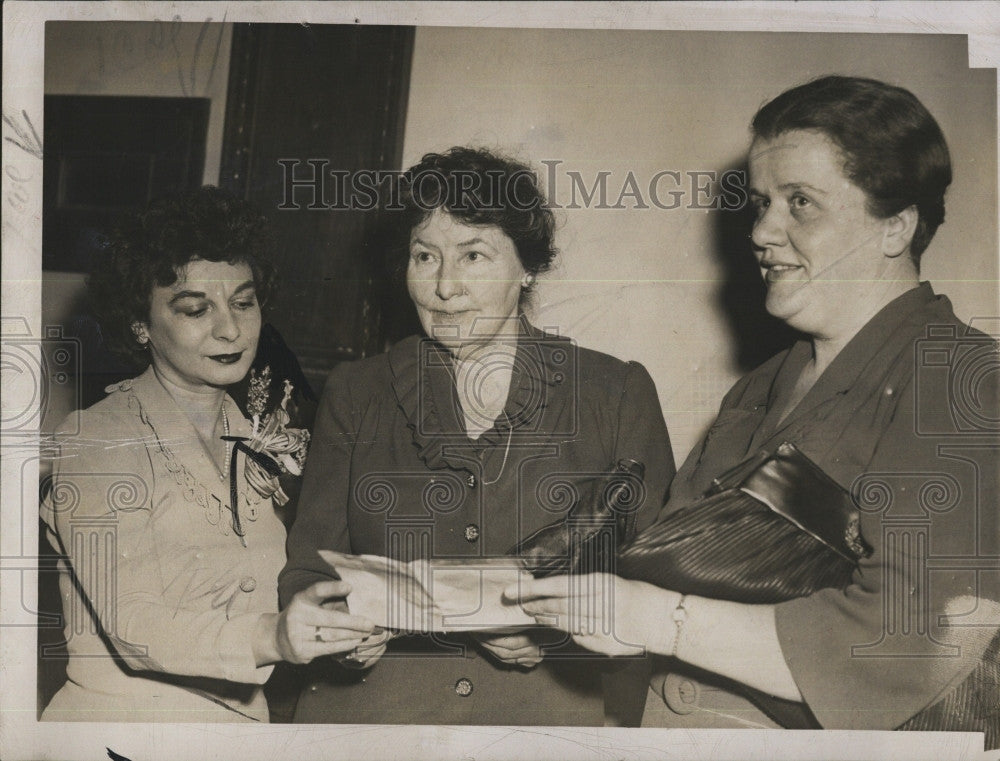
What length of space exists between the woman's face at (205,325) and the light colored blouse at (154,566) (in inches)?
2.5

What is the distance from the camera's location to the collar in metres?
2.10

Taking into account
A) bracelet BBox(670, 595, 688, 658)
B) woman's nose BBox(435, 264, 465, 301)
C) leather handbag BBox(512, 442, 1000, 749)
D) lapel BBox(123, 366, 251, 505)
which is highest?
woman's nose BBox(435, 264, 465, 301)

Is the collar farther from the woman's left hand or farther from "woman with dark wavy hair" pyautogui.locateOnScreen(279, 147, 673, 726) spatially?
the woman's left hand

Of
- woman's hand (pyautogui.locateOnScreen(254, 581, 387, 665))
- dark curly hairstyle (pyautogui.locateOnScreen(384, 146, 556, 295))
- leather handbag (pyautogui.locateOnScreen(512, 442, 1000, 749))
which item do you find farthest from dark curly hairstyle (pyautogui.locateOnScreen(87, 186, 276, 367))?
leather handbag (pyautogui.locateOnScreen(512, 442, 1000, 749))

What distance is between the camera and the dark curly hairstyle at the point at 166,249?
2.11m

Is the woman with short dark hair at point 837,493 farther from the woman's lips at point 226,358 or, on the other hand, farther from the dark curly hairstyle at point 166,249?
the dark curly hairstyle at point 166,249

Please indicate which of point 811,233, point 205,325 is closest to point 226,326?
point 205,325

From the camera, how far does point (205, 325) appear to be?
210cm

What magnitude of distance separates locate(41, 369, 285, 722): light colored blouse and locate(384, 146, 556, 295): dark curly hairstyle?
0.55 metres

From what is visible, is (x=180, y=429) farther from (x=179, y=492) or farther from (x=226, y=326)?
(x=226, y=326)

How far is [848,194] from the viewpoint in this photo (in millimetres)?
2043

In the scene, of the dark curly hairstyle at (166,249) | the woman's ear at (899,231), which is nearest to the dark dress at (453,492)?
the dark curly hairstyle at (166,249)

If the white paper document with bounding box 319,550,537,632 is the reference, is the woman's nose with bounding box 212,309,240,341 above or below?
above

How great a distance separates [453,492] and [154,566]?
2.12ft
